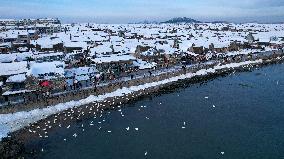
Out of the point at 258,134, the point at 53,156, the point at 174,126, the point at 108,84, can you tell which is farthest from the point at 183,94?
the point at 53,156

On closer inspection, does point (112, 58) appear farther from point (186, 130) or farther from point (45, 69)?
point (186, 130)

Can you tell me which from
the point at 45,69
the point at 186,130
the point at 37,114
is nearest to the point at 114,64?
the point at 45,69

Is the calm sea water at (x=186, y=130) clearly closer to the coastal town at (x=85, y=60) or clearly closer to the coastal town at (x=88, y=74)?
the coastal town at (x=88, y=74)

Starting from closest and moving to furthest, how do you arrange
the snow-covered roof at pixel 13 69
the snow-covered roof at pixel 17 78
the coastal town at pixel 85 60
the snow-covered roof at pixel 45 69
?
the snow-covered roof at pixel 17 78, the coastal town at pixel 85 60, the snow-covered roof at pixel 45 69, the snow-covered roof at pixel 13 69

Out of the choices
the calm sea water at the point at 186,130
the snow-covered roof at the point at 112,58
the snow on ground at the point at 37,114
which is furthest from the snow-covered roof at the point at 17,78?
the snow-covered roof at the point at 112,58

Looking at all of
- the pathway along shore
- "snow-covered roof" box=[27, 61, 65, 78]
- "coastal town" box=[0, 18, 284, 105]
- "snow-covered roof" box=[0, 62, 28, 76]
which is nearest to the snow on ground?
the pathway along shore
